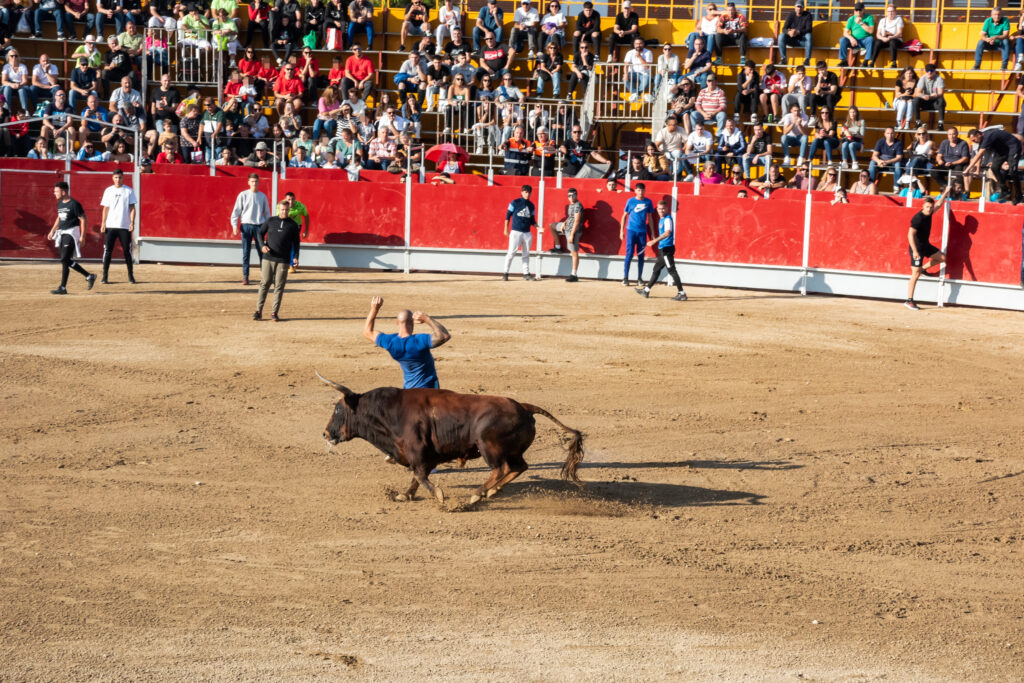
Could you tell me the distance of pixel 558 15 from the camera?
90.9ft

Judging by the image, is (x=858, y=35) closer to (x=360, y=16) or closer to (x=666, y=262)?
(x=666, y=262)

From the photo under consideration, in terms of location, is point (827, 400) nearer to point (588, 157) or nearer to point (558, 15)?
point (588, 157)

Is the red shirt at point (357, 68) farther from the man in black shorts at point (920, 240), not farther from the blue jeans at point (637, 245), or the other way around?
the man in black shorts at point (920, 240)

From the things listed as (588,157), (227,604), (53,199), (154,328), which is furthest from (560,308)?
(227,604)

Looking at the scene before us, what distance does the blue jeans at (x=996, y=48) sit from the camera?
25734 mm

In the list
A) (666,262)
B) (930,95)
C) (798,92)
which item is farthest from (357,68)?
(930,95)

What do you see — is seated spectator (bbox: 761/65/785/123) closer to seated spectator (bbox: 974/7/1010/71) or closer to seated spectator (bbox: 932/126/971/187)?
seated spectator (bbox: 932/126/971/187)

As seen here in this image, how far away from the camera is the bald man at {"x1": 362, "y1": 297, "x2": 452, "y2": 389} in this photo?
9211 mm

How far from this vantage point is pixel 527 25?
27.8 metres

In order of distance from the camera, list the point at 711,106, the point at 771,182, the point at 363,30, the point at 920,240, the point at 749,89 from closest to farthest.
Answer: the point at 920,240 < the point at 771,182 < the point at 711,106 < the point at 749,89 < the point at 363,30

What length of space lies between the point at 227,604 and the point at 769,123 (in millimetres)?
20743

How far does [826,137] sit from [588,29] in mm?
6337

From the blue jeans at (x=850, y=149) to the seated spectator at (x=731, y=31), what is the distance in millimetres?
3411

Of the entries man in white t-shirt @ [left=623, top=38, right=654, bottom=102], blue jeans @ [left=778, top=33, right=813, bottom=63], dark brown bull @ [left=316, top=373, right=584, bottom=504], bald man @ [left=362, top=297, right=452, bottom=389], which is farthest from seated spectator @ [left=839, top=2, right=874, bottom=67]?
dark brown bull @ [left=316, top=373, right=584, bottom=504]
